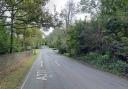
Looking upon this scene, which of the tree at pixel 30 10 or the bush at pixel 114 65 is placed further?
the bush at pixel 114 65

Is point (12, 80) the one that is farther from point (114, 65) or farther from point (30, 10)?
point (114, 65)

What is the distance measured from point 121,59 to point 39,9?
13548mm

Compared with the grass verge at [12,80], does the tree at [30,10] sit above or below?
above

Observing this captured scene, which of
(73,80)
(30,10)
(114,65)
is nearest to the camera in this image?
(73,80)

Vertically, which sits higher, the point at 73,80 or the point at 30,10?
the point at 30,10

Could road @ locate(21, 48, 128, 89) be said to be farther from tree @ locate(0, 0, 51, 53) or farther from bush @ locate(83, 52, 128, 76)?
tree @ locate(0, 0, 51, 53)

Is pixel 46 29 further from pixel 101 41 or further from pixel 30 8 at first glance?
pixel 101 41

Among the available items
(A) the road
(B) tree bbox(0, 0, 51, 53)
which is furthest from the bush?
(B) tree bbox(0, 0, 51, 53)

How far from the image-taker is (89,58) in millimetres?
41969

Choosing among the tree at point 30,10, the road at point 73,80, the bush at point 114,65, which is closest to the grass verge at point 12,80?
the road at point 73,80

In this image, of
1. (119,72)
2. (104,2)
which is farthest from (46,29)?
(104,2)

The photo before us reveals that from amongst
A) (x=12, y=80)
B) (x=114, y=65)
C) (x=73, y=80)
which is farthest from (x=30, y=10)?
(x=114, y=65)

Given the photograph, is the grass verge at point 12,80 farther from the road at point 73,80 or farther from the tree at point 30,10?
the tree at point 30,10

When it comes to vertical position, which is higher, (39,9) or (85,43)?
(39,9)
